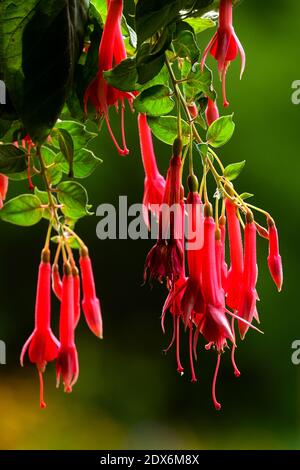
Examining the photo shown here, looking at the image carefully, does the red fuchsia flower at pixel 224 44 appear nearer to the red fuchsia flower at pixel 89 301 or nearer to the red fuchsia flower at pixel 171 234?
the red fuchsia flower at pixel 171 234

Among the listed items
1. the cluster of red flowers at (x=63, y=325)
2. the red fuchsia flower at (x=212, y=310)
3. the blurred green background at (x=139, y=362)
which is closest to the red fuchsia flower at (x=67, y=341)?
the cluster of red flowers at (x=63, y=325)

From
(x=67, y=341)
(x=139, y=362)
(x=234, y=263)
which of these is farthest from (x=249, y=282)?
(x=139, y=362)

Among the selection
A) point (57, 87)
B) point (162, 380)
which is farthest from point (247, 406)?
point (57, 87)

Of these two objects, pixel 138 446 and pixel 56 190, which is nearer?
pixel 56 190

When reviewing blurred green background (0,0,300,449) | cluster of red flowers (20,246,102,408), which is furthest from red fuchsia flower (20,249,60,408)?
blurred green background (0,0,300,449)

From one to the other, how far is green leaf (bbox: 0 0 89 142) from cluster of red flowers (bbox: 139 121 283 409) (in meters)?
0.08

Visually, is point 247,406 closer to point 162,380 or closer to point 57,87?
point 162,380

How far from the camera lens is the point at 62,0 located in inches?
12.5

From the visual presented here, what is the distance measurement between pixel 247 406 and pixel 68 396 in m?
0.42

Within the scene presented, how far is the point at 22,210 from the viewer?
443 mm

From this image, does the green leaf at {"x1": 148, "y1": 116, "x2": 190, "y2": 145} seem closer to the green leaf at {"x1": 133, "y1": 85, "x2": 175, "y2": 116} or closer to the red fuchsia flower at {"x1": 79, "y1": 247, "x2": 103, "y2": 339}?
the green leaf at {"x1": 133, "y1": 85, "x2": 175, "y2": 116}

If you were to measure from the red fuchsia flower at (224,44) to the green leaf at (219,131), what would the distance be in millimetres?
44

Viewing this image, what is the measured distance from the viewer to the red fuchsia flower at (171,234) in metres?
0.35

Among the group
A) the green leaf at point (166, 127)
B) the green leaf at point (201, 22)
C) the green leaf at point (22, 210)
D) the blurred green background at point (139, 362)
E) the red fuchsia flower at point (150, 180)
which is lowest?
the blurred green background at point (139, 362)
